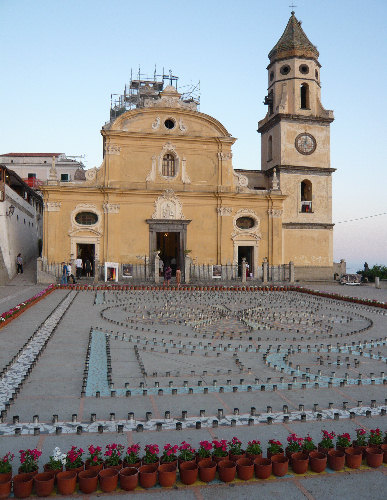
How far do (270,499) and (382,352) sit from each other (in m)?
7.18

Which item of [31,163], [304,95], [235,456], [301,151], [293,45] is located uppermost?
[293,45]

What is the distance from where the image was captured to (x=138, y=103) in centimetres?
4322

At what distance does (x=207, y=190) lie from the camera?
3347 cm

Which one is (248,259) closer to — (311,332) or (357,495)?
(311,332)

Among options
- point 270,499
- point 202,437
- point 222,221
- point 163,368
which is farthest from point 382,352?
point 222,221

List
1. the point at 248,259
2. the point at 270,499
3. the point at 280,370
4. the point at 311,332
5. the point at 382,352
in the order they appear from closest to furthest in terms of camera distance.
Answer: the point at 270,499 → the point at 280,370 → the point at 382,352 → the point at 311,332 → the point at 248,259

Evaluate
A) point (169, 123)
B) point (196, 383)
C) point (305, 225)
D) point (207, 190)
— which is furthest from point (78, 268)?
point (196, 383)

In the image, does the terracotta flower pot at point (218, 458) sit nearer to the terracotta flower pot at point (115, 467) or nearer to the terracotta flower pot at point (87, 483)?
the terracotta flower pot at point (115, 467)

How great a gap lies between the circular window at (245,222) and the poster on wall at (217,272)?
13.1 ft

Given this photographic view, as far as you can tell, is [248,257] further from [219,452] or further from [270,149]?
[219,452]

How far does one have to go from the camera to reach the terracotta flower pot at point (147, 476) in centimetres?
460

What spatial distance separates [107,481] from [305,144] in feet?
115

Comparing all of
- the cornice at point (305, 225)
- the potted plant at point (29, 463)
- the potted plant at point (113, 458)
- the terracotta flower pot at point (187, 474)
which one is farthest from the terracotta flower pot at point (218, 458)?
the cornice at point (305, 225)

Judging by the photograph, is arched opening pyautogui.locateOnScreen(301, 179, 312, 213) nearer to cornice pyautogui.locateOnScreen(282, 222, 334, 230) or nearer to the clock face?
cornice pyautogui.locateOnScreen(282, 222, 334, 230)
